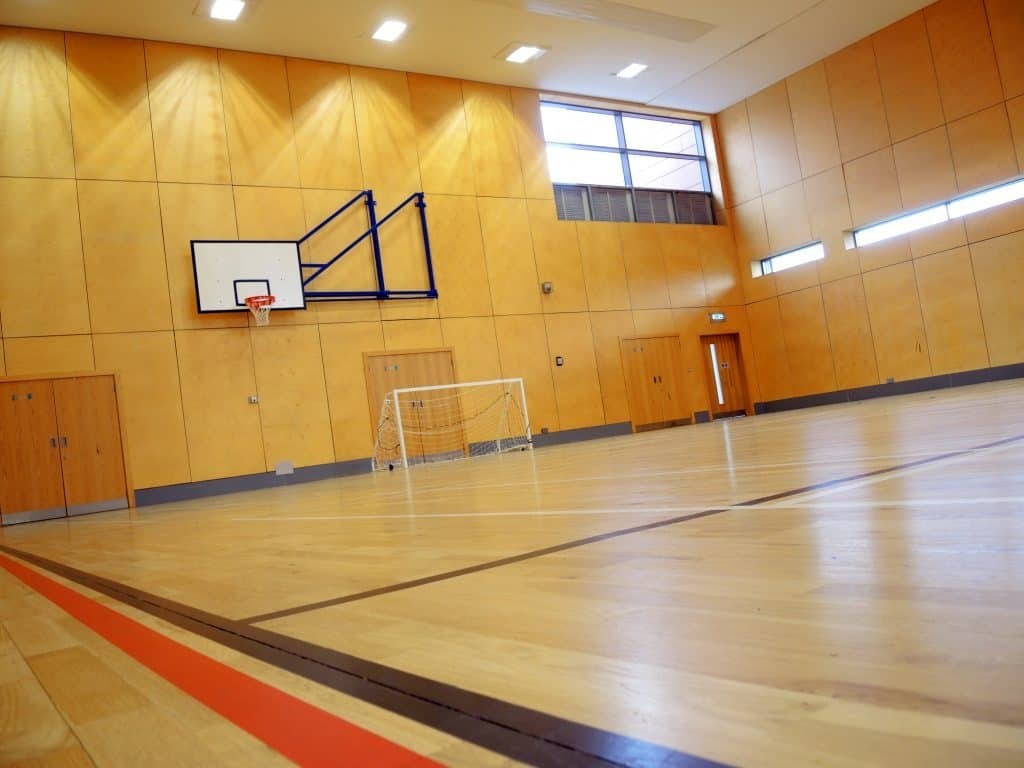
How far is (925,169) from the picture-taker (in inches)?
507

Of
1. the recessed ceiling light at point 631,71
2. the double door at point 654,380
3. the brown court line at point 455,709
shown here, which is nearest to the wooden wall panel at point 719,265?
the double door at point 654,380

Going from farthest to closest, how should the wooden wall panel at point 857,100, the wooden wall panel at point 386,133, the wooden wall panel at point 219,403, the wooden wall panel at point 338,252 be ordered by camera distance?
the wooden wall panel at point 857,100 < the wooden wall panel at point 386,133 < the wooden wall panel at point 338,252 < the wooden wall panel at point 219,403

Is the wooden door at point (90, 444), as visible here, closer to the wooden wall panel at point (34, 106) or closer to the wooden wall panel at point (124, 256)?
the wooden wall panel at point (124, 256)

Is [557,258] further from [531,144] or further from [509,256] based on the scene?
[531,144]

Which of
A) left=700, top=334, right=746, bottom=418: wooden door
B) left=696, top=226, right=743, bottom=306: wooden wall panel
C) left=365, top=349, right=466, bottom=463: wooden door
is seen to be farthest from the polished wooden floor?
left=696, top=226, right=743, bottom=306: wooden wall panel

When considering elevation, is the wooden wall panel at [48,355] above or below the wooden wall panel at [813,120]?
below

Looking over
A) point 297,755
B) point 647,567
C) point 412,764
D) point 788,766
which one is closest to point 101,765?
point 297,755

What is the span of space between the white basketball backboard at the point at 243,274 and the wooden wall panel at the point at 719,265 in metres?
8.44

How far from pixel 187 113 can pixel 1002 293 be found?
12582 millimetres

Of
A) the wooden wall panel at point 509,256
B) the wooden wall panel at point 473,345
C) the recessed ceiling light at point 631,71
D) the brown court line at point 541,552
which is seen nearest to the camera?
the brown court line at point 541,552

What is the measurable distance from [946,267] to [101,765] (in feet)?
47.0

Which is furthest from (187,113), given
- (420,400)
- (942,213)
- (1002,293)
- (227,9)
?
(1002,293)

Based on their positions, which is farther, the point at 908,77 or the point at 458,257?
the point at 908,77

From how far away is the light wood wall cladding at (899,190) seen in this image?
12102 mm
